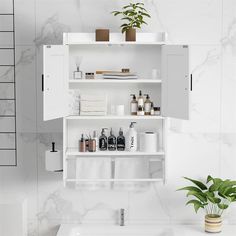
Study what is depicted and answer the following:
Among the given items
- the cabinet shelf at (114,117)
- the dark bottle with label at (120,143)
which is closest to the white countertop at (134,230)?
the dark bottle with label at (120,143)

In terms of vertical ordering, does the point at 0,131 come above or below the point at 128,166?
above

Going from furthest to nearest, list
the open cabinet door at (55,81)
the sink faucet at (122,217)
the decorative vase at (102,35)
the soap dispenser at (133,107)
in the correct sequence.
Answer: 1. the sink faucet at (122,217)
2. the soap dispenser at (133,107)
3. the decorative vase at (102,35)
4. the open cabinet door at (55,81)

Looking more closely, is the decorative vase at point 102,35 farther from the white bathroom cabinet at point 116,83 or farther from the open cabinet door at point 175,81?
the open cabinet door at point 175,81

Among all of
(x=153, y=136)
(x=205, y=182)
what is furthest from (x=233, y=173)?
(x=153, y=136)

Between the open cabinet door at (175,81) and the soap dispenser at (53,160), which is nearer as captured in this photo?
the open cabinet door at (175,81)

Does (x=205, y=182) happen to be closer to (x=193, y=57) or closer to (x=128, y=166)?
(x=128, y=166)

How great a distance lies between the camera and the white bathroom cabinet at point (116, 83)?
10.3 feet

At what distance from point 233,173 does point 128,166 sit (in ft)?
2.33

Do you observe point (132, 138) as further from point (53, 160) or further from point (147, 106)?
point (53, 160)

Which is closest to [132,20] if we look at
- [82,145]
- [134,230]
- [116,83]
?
[116,83]

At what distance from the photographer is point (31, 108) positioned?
3.46 m

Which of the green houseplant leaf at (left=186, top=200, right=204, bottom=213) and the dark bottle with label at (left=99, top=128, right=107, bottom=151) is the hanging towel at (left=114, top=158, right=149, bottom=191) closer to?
the dark bottle with label at (left=99, top=128, right=107, bottom=151)

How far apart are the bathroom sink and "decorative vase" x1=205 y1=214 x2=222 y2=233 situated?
0.25 meters

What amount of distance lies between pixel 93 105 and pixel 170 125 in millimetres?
553
